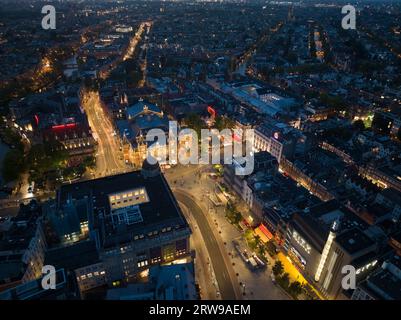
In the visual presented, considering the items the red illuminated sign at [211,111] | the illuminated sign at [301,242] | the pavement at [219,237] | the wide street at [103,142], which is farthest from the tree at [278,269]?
the red illuminated sign at [211,111]

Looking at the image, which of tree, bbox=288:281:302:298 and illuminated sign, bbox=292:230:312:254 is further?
illuminated sign, bbox=292:230:312:254

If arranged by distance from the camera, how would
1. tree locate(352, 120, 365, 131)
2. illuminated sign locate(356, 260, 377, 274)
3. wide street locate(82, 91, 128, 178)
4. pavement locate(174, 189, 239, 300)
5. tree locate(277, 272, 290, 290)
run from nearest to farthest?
illuminated sign locate(356, 260, 377, 274) < tree locate(277, 272, 290, 290) < pavement locate(174, 189, 239, 300) < wide street locate(82, 91, 128, 178) < tree locate(352, 120, 365, 131)

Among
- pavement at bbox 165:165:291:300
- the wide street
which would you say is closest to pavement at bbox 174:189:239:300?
pavement at bbox 165:165:291:300

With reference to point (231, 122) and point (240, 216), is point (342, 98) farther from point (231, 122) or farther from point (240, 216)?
point (240, 216)

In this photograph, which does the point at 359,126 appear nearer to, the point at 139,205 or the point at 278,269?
the point at 278,269

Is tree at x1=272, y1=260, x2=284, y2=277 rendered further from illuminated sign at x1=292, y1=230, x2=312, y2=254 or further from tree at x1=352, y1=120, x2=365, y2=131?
tree at x1=352, y1=120, x2=365, y2=131
